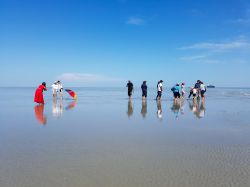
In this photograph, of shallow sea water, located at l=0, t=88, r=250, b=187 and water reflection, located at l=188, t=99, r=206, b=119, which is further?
water reflection, located at l=188, t=99, r=206, b=119

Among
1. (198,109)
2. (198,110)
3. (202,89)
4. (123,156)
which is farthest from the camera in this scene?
(202,89)

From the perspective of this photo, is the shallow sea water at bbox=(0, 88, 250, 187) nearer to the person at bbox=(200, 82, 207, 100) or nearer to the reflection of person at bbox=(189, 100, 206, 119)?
the reflection of person at bbox=(189, 100, 206, 119)

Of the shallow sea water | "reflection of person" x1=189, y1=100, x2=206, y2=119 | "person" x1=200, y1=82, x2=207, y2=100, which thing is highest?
"person" x1=200, y1=82, x2=207, y2=100

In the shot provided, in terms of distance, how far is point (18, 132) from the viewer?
29.4 feet

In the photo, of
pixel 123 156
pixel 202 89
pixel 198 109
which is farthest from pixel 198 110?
pixel 123 156

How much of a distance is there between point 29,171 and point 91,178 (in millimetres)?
1242

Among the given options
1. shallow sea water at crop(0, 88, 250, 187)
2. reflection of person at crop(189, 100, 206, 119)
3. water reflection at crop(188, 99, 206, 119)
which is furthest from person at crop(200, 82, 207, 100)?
shallow sea water at crop(0, 88, 250, 187)

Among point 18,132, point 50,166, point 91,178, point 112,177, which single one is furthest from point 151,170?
point 18,132

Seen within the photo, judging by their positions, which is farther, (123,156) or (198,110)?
(198,110)

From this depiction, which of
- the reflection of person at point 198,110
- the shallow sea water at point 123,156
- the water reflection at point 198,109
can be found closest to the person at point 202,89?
the water reflection at point 198,109

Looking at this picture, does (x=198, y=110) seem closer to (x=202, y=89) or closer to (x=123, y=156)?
(x=202, y=89)

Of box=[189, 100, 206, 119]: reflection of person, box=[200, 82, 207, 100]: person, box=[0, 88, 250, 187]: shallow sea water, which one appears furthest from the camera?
box=[200, 82, 207, 100]: person

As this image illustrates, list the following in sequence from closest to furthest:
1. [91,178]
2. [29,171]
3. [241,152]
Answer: [91,178]
[29,171]
[241,152]

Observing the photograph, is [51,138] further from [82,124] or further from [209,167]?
[209,167]
